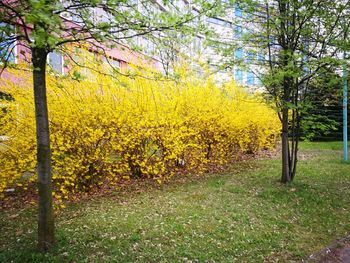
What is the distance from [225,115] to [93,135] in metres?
4.47

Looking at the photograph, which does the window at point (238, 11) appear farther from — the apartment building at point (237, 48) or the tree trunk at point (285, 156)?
the tree trunk at point (285, 156)

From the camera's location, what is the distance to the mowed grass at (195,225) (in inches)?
142

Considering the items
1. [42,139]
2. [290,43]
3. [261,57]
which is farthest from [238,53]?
[42,139]

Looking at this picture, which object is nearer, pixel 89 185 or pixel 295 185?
pixel 89 185

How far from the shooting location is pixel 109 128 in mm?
6082

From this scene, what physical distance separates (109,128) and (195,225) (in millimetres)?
2893

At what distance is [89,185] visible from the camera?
20.5 ft

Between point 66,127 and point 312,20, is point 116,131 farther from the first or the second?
point 312,20

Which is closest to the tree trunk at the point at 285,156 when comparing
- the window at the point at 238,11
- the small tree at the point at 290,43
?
the small tree at the point at 290,43

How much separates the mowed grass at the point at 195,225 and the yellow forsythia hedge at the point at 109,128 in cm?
81

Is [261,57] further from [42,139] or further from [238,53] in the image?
[42,139]

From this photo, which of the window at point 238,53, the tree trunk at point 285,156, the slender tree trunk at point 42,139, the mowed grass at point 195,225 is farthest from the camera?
the tree trunk at point 285,156

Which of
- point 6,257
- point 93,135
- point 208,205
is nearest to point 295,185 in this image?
point 208,205

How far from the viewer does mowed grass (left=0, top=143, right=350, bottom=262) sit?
362cm
